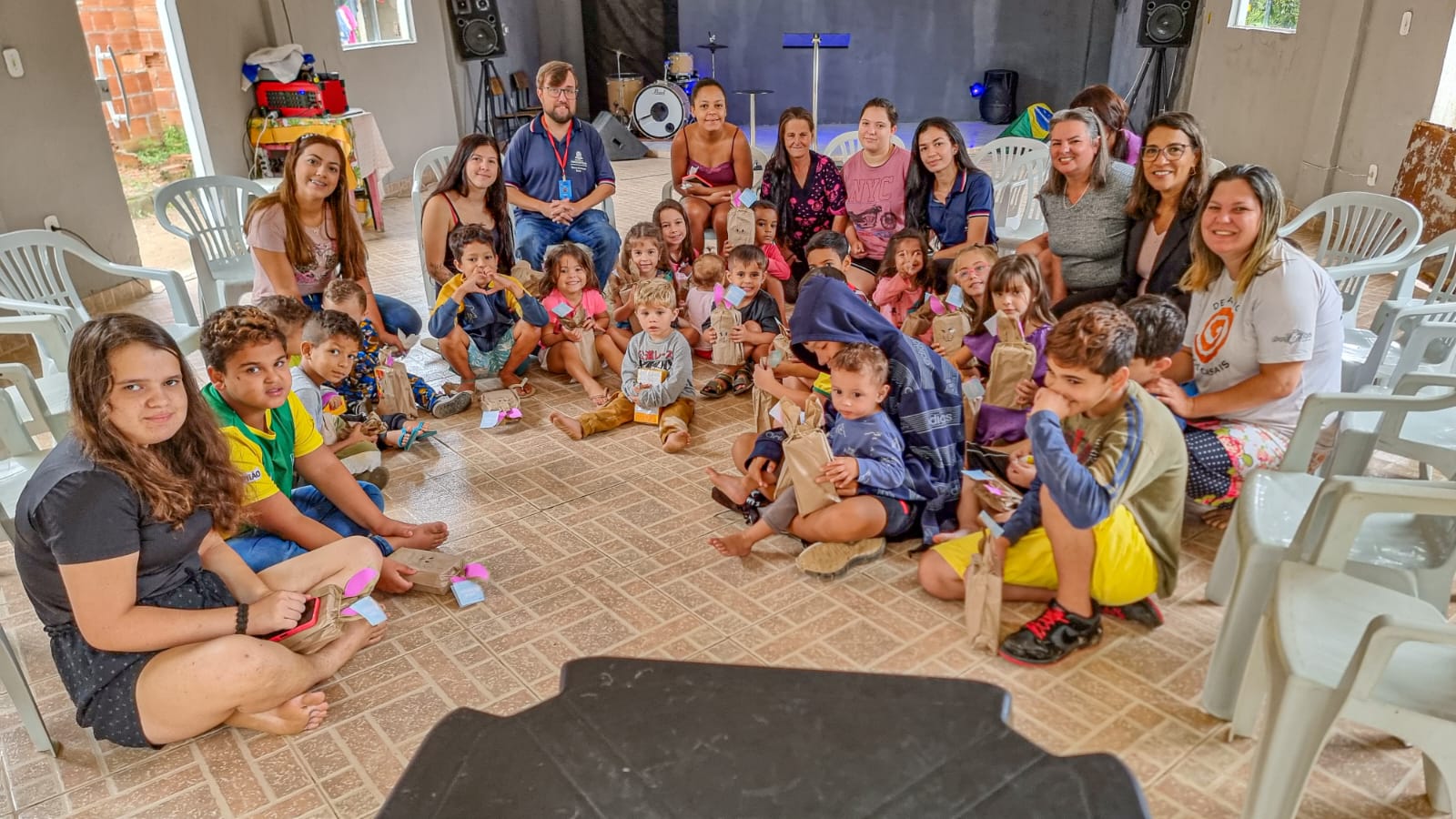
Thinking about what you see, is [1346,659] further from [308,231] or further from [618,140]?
[618,140]

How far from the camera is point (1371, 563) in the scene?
217 cm

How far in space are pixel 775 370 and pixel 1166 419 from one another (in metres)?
1.65

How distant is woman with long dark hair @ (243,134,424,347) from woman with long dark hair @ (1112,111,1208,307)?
323 cm

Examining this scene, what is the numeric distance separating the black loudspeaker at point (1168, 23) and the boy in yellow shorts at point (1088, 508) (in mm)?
7676

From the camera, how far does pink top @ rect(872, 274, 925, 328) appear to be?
4434 mm

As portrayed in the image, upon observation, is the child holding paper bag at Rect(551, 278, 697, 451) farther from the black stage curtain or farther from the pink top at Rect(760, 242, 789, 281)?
the black stage curtain

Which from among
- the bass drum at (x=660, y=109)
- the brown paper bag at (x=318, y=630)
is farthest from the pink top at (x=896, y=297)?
the bass drum at (x=660, y=109)

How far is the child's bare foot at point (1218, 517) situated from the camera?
10.2 ft

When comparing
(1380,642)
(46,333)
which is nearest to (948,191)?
(1380,642)

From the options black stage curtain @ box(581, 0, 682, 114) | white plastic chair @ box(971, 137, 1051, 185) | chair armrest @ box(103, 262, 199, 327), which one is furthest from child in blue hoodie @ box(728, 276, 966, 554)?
black stage curtain @ box(581, 0, 682, 114)

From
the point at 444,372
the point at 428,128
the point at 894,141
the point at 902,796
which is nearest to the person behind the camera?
the point at 902,796

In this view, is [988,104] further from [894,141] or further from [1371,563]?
[1371,563]

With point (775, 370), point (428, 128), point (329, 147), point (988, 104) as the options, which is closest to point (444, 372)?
point (329, 147)

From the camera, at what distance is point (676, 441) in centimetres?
375
